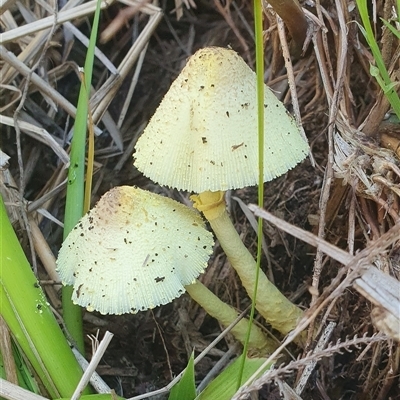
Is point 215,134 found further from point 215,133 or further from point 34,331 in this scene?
point 34,331

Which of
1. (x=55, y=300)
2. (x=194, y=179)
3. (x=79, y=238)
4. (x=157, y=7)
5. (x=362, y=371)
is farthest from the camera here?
(x=157, y=7)

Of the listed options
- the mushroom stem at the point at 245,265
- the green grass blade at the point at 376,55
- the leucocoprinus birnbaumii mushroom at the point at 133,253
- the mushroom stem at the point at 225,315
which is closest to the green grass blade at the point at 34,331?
the leucocoprinus birnbaumii mushroom at the point at 133,253

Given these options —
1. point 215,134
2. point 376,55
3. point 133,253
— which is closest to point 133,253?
point 133,253

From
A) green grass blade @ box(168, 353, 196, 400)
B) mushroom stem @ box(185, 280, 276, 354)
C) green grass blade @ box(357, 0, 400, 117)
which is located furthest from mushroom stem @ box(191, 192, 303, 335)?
green grass blade @ box(357, 0, 400, 117)

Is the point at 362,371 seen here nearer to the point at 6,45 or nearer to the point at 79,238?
the point at 79,238

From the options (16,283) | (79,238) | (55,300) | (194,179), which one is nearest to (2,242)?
(16,283)

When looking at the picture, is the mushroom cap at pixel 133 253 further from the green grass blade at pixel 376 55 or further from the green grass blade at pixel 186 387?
the green grass blade at pixel 376 55
